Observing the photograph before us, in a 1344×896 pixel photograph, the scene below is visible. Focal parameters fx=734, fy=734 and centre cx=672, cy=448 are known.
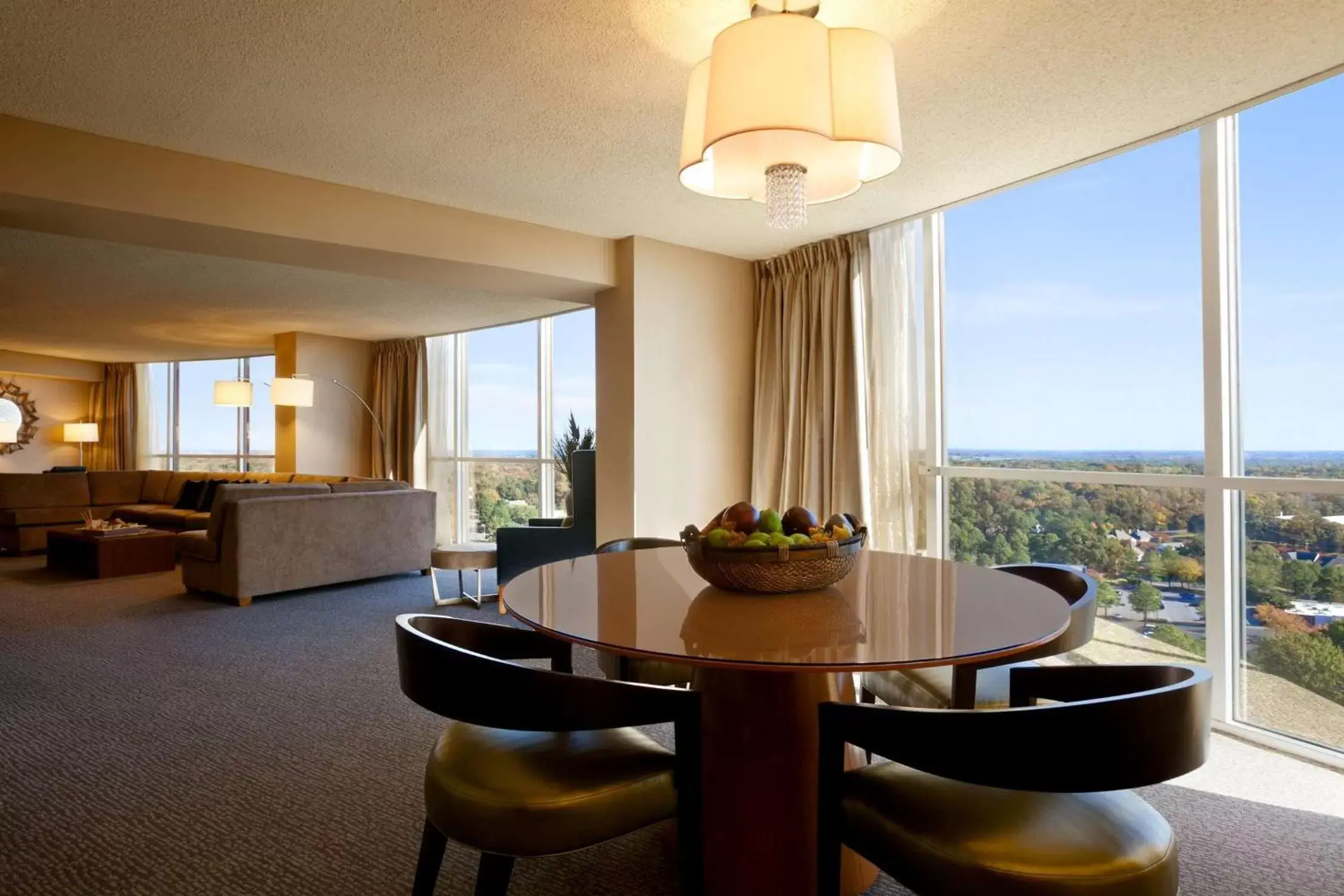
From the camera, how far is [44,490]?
7.38 m

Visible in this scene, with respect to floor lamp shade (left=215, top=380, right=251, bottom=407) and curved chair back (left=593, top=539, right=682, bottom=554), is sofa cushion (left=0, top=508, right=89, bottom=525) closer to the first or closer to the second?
floor lamp shade (left=215, top=380, right=251, bottom=407)

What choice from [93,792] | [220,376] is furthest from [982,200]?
[220,376]

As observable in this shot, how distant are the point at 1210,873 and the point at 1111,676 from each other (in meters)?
0.86

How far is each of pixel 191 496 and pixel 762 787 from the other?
798 cm

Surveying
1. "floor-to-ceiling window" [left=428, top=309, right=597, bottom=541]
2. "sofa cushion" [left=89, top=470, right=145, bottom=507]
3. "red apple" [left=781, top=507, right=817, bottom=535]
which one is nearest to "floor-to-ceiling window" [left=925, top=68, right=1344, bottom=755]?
"red apple" [left=781, top=507, right=817, bottom=535]

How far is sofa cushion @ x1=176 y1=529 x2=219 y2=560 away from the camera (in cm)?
482

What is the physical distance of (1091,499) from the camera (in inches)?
130

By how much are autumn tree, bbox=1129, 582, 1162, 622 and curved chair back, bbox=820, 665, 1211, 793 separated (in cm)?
229

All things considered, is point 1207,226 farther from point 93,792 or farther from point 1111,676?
point 93,792

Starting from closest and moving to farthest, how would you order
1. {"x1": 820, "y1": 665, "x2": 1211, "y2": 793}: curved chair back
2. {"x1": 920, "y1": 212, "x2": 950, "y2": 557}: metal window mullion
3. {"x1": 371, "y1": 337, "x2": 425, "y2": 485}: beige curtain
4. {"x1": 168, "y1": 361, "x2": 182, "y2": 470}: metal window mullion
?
{"x1": 820, "y1": 665, "x2": 1211, "y2": 793}: curved chair back, {"x1": 920, "y1": 212, "x2": 950, "y2": 557}: metal window mullion, {"x1": 371, "y1": 337, "x2": 425, "y2": 485}: beige curtain, {"x1": 168, "y1": 361, "x2": 182, "y2": 470}: metal window mullion

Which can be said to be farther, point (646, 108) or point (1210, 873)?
point (646, 108)

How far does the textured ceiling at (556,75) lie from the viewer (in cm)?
212

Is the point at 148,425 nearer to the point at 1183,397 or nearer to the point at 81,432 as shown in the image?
the point at 81,432

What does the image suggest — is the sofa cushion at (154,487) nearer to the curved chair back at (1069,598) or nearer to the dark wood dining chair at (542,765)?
the dark wood dining chair at (542,765)
